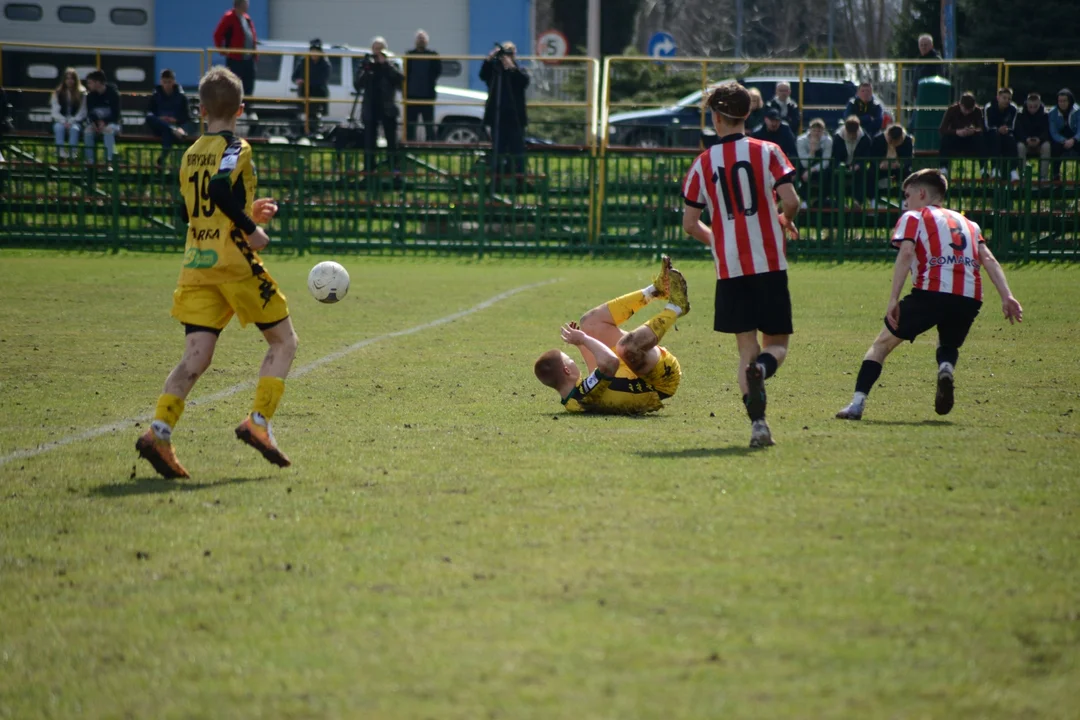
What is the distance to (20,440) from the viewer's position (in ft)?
22.9

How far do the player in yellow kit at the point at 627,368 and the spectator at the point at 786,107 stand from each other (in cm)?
1427

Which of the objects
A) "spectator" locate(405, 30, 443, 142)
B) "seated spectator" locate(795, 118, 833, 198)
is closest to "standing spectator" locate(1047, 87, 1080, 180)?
"seated spectator" locate(795, 118, 833, 198)

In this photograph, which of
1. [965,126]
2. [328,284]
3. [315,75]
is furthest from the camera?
[315,75]

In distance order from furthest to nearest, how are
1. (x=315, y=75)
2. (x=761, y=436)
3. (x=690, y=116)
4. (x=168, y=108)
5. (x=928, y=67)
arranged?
(x=690, y=116) → (x=928, y=67) → (x=315, y=75) → (x=168, y=108) → (x=761, y=436)

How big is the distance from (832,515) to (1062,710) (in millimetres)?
1941

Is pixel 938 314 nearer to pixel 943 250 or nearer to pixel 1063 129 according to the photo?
pixel 943 250

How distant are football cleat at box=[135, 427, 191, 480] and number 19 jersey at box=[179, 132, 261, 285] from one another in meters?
0.76

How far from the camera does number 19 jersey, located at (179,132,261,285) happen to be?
241 inches

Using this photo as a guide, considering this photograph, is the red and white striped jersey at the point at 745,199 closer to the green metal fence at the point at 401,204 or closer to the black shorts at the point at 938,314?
the black shorts at the point at 938,314

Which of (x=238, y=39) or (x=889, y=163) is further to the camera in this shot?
(x=238, y=39)

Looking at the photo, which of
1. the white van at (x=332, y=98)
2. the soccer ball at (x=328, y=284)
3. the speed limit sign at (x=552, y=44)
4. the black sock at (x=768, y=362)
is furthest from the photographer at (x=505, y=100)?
the black sock at (x=768, y=362)

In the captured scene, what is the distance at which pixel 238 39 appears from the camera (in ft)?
82.5

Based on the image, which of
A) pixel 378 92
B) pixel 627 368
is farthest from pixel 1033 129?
pixel 627 368

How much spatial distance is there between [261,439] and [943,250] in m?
4.18
